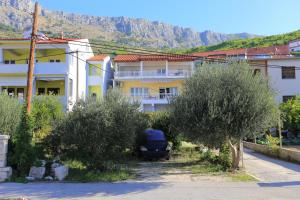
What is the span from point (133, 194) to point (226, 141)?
249 inches

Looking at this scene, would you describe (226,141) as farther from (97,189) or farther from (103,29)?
(103,29)

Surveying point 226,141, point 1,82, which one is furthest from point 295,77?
point 1,82

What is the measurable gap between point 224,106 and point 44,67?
78.5ft

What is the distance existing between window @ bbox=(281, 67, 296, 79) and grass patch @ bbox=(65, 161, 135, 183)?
2884cm

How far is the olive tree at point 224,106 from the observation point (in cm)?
1570

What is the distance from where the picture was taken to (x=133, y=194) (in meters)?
12.2

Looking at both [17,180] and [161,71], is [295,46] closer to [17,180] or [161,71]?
[161,71]

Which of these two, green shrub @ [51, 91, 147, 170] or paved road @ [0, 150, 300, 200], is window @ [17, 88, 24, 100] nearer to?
green shrub @ [51, 91, 147, 170]

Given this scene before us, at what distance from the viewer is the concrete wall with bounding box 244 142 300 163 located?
21781 mm

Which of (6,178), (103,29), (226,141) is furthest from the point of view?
(103,29)

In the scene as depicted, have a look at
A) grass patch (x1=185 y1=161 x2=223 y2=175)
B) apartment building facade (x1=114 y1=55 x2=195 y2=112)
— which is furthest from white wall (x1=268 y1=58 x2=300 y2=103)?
grass patch (x1=185 y1=161 x2=223 y2=175)

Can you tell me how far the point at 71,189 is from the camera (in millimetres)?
13086

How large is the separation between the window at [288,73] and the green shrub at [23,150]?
104 feet

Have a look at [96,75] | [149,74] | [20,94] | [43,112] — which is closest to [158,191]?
[43,112]
